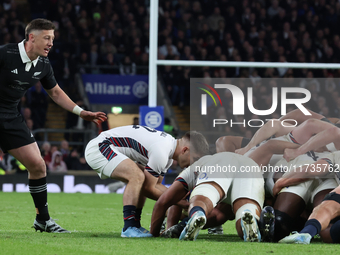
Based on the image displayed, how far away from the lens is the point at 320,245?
393cm

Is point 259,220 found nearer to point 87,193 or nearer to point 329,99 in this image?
point 329,99

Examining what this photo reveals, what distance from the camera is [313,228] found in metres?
3.93

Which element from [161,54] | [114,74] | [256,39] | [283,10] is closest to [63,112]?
[114,74]

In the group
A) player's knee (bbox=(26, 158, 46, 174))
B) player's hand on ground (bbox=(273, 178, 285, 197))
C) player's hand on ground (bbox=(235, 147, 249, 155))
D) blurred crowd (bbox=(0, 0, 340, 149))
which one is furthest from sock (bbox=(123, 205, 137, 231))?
blurred crowd (bbox=(0, 0, 340, 149))

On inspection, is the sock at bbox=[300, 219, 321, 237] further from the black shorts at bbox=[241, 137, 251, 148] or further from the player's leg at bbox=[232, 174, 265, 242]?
the black shorts at bbox=[241, 137, 251, 148]

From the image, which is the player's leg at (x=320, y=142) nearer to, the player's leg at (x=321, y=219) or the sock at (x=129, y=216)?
the player's leg at (x=321, y=219)

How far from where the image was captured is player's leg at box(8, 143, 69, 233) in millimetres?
4684

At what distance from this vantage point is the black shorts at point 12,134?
15.1 ft

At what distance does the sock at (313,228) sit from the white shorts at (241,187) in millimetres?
481

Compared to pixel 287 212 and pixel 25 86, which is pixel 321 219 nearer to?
pixel 287 212

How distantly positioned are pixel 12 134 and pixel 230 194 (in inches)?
74.7

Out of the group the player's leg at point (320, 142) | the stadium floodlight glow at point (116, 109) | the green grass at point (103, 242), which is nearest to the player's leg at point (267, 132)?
the player's leg at point (320, 142)

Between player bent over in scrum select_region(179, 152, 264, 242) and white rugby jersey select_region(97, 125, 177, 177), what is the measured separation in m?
0.28

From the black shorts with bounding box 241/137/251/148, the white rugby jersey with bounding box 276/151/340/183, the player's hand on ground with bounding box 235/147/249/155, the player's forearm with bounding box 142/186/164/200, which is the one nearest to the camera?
the white rugby jersey with bounding box 276/151/340/183
